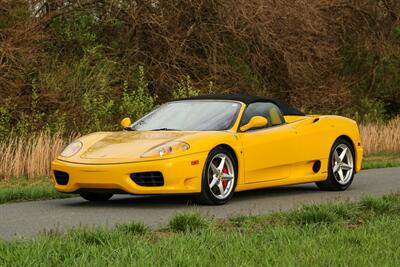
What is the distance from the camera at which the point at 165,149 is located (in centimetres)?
1048

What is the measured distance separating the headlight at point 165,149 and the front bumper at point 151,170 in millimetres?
97

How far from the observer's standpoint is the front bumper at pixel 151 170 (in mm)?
10367

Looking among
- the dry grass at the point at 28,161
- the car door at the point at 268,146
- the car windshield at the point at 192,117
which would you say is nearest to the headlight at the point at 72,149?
the car windshield at the point at 192,117

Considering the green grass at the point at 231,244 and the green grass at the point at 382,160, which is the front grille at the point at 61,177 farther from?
the green grass at the point at 382,160

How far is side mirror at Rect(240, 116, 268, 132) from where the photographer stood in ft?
37.2

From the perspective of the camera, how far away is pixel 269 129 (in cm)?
1192

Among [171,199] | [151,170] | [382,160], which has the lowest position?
[382,160]

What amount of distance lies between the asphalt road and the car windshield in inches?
37.0

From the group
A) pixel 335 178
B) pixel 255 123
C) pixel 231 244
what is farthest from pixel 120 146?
pixel 231 244

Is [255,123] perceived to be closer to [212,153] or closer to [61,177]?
[212,153]

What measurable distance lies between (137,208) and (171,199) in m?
1.09

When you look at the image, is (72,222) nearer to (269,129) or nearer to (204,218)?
(204,218)

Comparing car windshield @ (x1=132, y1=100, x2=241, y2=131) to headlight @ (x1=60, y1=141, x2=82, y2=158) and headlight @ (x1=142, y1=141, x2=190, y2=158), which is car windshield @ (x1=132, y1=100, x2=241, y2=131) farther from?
headlight @ (x1=60, y1=141, x2=82, y2=158)

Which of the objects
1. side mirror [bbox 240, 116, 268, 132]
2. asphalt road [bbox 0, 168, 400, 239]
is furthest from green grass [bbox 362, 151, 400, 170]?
side mirror [bbox 240, 116, 268, 132]
